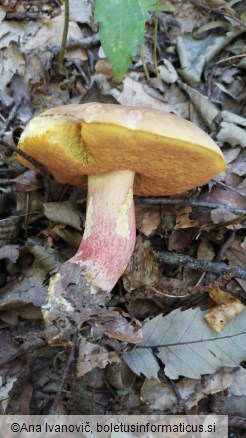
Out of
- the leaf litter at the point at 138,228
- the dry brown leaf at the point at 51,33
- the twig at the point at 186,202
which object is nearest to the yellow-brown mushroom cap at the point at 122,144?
the twig at the point at 186,202

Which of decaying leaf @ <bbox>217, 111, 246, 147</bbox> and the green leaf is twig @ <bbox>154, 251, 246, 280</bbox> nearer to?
decaying leaf @ <bbox>217, 111, 246, 147</bbox>

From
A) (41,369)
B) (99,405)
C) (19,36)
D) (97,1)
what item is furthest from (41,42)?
(99,405)

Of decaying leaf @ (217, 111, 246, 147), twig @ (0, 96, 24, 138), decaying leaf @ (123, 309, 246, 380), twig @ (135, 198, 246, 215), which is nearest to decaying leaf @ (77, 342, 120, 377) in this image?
decaying leaf @ (123, 309, 246, 380)

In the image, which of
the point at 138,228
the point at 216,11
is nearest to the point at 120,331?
the point at 138,228

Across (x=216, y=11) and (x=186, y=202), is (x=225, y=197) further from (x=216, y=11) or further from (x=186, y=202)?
(x=216, y=11)

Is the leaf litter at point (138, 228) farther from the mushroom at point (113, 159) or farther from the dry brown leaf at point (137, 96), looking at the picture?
the mushroom at point (113, 159)

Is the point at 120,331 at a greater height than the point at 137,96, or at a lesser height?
lesser
